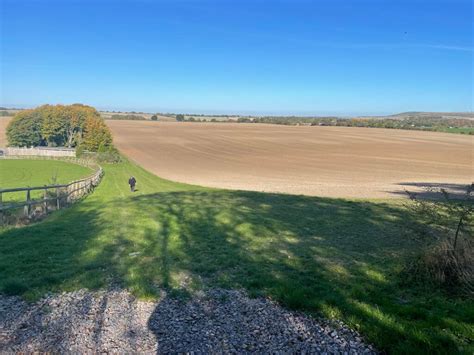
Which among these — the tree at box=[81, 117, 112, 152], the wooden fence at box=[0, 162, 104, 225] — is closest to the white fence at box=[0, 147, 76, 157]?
the tree at box=[81, 117, 112, 152]

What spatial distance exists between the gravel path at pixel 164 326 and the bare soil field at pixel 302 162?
1979 cm

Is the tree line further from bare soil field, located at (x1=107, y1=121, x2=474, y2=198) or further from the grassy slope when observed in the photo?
the grassy slope

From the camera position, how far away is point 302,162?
54.1 m

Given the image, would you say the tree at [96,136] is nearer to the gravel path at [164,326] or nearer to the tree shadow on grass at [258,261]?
the tree shadow on grass at [258,261]

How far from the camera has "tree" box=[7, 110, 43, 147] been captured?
83.8 m

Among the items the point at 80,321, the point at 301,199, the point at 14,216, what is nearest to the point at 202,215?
the point at 301,199

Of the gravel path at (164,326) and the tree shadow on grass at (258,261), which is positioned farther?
the tree shadow on grass at (258,261)

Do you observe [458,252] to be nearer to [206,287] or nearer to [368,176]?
[206,287]

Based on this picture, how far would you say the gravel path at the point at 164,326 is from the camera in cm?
463

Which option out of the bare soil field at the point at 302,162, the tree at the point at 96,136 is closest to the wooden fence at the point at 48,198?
the bare soil field at the point at 302,162

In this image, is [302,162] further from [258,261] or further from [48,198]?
[258,261]

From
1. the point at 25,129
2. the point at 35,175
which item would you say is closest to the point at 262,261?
the point at 35,175

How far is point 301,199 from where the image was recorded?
1759 cm

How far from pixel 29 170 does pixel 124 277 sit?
155ft
